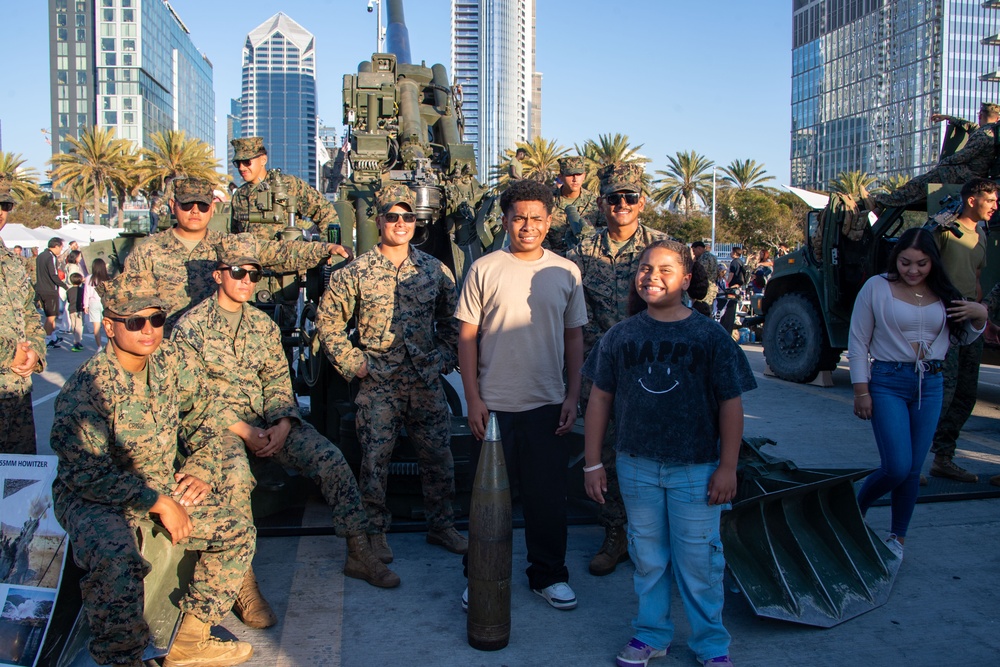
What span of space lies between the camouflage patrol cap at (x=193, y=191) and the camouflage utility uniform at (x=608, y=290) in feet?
7.03

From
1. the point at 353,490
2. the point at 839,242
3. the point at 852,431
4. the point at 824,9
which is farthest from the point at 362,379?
the point at 824,9

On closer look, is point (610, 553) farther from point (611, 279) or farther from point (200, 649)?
point (200, 649)

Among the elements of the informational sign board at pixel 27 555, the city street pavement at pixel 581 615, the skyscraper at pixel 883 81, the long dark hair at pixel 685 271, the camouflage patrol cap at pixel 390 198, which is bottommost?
the city street pavement at pixel 581 615

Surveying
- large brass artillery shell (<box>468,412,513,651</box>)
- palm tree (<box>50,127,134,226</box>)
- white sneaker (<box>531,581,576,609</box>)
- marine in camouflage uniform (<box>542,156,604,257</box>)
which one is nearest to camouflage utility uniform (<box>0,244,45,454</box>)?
large brass artillery shell (<box>468,412,513,651</box>)

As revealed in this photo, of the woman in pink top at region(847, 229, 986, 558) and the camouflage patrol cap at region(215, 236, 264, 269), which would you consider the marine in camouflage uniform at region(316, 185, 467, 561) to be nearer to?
the camouflage patrol cap at region(215, 236, 264, 269)

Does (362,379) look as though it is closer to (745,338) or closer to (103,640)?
(103,640)

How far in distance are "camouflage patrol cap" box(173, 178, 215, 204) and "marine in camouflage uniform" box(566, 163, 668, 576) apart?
215 centimetres

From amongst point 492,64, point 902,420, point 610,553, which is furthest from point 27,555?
point 492,64

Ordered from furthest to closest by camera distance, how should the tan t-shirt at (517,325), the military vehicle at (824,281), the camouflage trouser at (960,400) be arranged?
the military vehicle at (824,281) → the camouflage trouser at (960,400) → the tan t-shirt at (517,325)

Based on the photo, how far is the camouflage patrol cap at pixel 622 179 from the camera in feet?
13.5

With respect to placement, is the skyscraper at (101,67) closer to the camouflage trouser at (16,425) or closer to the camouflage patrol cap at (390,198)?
the camouflage trouser at (16,425)

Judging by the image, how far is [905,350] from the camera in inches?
161

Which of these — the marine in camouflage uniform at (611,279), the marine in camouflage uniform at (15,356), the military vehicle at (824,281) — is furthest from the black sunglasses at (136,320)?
the military vehicle at (824,281)

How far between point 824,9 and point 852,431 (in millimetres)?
105586
